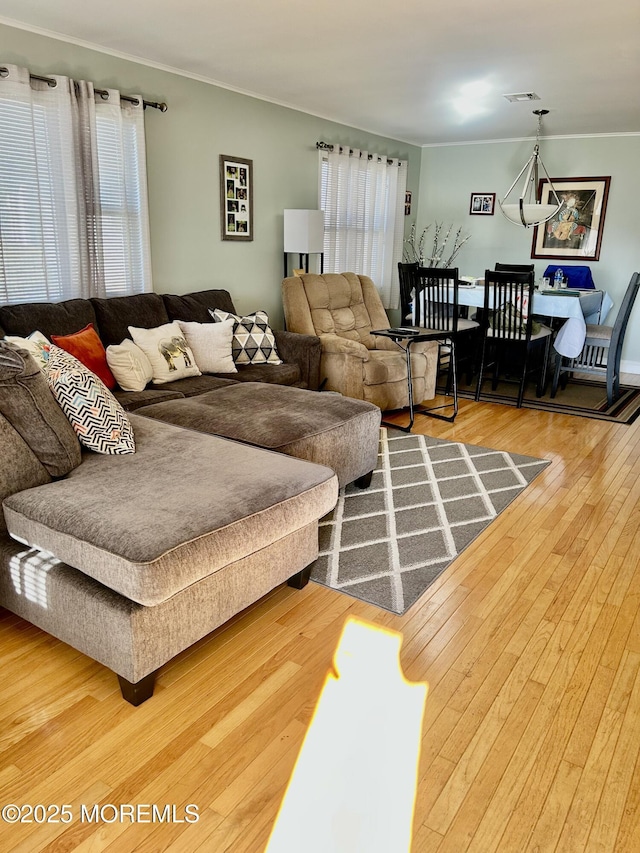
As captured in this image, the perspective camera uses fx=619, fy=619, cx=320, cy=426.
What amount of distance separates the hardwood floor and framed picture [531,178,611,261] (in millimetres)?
4609

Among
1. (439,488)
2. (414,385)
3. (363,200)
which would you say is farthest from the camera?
(363,200)

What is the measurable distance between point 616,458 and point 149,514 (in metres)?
3.17

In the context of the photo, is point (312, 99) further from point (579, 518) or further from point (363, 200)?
point (579, 518)

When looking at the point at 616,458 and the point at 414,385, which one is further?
the point at 414,385

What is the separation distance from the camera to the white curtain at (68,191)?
10.8 ft

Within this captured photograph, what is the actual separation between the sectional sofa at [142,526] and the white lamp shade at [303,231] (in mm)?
2555

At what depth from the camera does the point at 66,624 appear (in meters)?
1.83

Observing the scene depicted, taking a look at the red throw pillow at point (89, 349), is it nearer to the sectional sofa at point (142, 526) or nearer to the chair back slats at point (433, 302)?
the sectional sofa at point (142, 526)

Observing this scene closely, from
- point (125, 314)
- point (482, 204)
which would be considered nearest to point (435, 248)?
point (482, 204)

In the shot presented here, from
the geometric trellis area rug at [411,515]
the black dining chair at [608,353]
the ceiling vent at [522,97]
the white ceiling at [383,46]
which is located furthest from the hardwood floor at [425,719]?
the ceiling vent at [522,97]

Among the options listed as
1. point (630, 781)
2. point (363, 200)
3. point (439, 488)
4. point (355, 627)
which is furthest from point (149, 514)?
point (363, 200)

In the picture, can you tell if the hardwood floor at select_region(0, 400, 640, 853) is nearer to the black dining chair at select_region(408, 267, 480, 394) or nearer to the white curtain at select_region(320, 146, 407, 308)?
the black dining chair at select_region(408, 267, 480, 394)

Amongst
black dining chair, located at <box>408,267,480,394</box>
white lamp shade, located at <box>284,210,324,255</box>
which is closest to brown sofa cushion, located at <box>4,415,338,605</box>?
black dining chair, located at <box>408,267,480,394</box>

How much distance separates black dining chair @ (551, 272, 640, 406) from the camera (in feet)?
15.9
